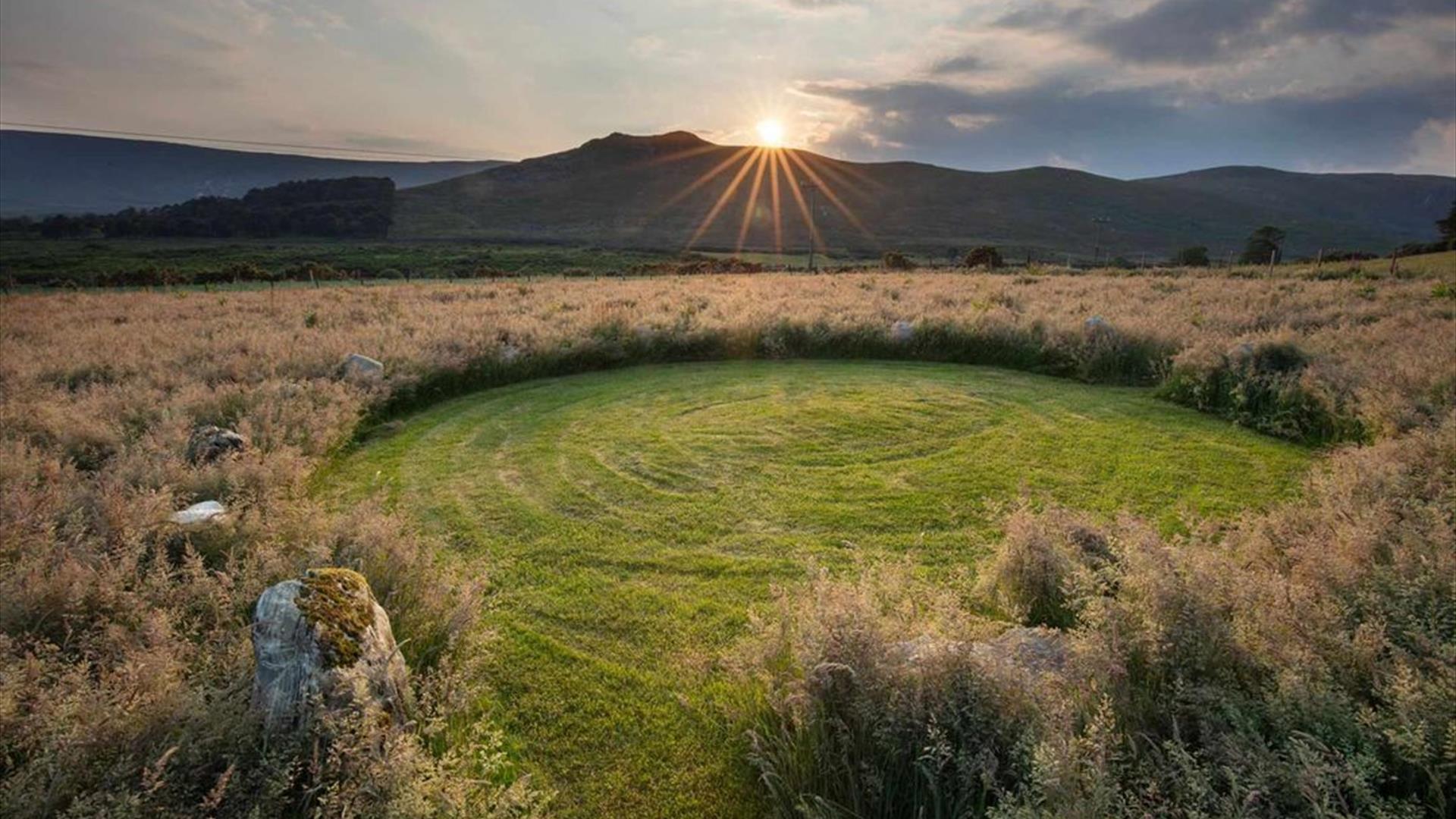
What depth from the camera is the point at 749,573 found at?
5.71m

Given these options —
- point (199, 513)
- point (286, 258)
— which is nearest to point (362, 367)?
point (199, 513)

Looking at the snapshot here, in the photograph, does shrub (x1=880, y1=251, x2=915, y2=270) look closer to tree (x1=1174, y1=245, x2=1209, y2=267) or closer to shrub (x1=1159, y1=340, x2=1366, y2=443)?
tree (x1=1174, y1=245, x2=1209, y2=267)

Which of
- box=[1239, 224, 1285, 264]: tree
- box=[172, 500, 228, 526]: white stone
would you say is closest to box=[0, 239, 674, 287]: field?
box=[172, 500, 228, 526]: white stone

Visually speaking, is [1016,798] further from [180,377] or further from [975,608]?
[180,377]

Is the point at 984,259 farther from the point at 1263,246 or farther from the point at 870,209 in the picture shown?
the point at 870,209

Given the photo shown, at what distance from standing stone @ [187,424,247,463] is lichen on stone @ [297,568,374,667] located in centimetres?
450

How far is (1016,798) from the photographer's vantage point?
2.69 meters

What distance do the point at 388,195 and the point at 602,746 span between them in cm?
15172

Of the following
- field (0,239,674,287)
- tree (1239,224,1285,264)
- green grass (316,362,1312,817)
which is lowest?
green grass (316,362,1312,817)

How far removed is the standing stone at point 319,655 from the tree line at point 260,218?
113051 millimetres

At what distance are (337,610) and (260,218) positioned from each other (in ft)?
411

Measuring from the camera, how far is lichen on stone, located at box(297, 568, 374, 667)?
338cm

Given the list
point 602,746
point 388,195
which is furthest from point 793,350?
point 388,195

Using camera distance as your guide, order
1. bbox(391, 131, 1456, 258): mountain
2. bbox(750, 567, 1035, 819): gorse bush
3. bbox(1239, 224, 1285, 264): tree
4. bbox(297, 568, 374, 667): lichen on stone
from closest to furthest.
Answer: bbox(750, 567, 1035, 819): gorse bush < bbox(297, 568, 374, 667): lichen on stone < bbox(1239, 224, 1285, 264): tree < bbox(391, 131, 1456, 258): mountain
